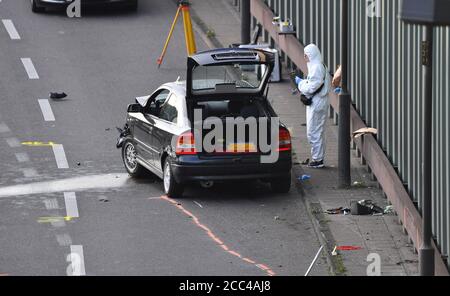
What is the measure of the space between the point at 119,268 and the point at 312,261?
7.65ft

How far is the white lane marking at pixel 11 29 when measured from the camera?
32656mm

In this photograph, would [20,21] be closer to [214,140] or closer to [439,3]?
[214,140]

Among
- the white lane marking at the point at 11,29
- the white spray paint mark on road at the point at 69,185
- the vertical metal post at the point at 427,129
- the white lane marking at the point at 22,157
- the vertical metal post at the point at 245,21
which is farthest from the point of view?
the white lane marking at the point at 11,29

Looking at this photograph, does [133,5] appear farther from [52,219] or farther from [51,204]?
[52,219]

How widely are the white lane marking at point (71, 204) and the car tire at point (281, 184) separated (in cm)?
283

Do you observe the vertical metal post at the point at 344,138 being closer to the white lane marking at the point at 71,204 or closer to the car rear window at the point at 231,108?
the car rear window at the point at 231,108

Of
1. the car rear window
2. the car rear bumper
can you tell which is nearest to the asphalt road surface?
the car rear bumper

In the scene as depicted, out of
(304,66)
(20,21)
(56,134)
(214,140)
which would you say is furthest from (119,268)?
(20,21)

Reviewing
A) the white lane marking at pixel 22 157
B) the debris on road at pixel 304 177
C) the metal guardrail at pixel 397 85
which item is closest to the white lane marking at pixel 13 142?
the white lane marking at pixel 22 157

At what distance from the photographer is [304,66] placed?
→ 87.1 feet

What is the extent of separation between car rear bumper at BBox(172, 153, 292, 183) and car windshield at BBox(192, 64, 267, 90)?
2.38 m

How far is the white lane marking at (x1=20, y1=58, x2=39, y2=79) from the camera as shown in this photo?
95.3 feet

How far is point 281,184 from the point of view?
66.8 ft

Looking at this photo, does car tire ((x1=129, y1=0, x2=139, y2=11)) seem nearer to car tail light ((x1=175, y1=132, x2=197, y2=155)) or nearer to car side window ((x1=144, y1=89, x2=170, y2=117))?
car side window ((x1=144, y1=89, x2=170, y2=117))
